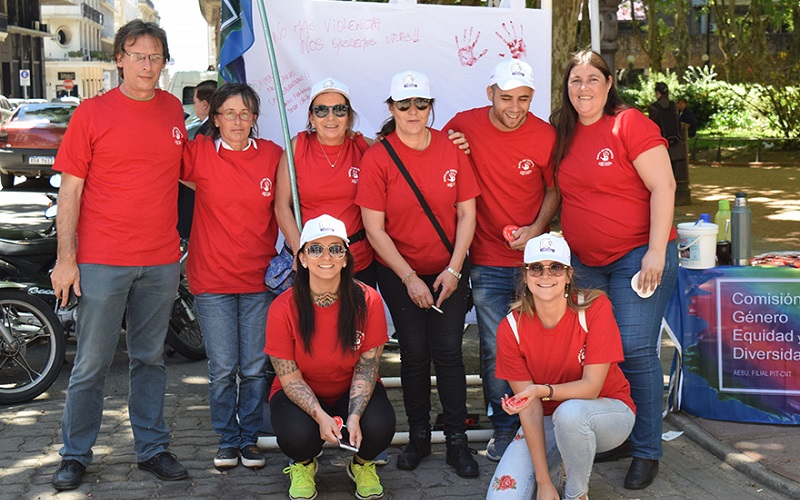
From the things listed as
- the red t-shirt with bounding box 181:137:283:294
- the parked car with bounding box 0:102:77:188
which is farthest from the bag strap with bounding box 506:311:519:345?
the parked car with bounding box 0:102:77:188

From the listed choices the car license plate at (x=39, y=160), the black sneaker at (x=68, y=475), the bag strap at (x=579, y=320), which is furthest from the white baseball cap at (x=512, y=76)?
the car license plate at (x=39, y=160)

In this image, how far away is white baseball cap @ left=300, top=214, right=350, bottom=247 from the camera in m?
4.67

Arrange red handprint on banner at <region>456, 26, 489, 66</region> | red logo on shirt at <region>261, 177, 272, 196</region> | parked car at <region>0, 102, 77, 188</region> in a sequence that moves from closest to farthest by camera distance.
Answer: red logo on shirt at <region>261, 177, 272, 196</region> < red handprint on banner at <region>456, 26, 489, 66</region> < parked car at <region>0, 102, 77, 188</region>

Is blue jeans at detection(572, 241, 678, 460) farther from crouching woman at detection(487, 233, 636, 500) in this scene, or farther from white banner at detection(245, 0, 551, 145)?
white banner at detection(245, 0, 551, 145)

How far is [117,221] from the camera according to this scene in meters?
4.82

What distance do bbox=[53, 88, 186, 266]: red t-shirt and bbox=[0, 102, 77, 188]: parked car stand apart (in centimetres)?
1465

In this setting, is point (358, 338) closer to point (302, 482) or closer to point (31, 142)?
point (302, 482)

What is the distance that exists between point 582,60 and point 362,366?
1.85m

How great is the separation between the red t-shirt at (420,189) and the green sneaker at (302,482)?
1.15 metres

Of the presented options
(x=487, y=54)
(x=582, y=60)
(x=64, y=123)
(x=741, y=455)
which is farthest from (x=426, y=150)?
(x=64, y=123)

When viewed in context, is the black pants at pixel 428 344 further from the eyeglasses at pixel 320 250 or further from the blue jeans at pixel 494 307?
the eyeglasses at pixel 320 250

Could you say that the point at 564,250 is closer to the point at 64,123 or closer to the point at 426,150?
the point at 426,150

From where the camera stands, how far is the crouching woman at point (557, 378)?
4527 mm

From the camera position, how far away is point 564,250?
4.61 meters
